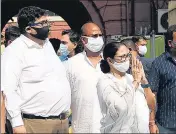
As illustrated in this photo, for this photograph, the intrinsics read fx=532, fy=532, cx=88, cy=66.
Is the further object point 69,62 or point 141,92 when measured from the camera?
point 69,62

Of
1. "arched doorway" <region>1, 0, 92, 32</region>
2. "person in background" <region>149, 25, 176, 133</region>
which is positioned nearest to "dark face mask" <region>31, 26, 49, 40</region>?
"person in background" <region>149, 25, 176, 133</region>

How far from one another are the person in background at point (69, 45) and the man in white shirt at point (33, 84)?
6.48ft

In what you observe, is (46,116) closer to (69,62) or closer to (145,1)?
(69,62)

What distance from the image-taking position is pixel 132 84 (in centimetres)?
473

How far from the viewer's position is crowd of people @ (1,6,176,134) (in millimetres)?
4434

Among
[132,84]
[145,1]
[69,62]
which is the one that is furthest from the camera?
[145,1]

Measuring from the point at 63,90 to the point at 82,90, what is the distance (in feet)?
1.73

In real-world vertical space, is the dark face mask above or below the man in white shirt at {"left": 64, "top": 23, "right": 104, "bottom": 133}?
above

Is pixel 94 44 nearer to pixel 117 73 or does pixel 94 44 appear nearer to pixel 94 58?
pixel 94 58

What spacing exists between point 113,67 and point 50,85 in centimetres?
67

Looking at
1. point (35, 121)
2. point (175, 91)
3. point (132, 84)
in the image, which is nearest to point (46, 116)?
point (35, 121)

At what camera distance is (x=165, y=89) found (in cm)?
551

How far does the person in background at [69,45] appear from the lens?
670 cm

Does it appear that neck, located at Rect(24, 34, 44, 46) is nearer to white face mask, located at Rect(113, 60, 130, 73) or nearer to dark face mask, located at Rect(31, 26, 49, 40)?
dark face mask, located at Rect(31, 26, 49, 40)
